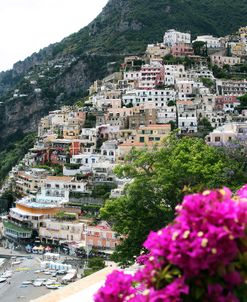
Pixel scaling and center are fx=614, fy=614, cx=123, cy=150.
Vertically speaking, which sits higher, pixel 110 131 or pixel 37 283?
pixel 110 131

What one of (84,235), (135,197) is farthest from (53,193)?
(135,197)

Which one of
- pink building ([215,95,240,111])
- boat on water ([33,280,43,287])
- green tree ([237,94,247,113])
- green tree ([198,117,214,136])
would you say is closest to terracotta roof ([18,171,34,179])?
green tree ([198,117,214,136])

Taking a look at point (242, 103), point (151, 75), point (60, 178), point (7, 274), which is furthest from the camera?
point (151, 75)

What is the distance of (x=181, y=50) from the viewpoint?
255 feet

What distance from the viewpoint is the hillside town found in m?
48.9

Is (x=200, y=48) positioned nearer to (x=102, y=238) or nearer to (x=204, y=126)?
(x=204, y=126)

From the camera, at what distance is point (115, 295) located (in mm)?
4625

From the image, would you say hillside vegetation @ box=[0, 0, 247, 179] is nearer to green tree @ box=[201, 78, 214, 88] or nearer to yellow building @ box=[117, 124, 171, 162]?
green tree @ box=[201, 78, 214, 88]

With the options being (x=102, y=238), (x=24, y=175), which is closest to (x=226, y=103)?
(x=24, y=175)

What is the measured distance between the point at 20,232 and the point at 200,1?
8925cm

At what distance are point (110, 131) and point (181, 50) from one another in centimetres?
2197

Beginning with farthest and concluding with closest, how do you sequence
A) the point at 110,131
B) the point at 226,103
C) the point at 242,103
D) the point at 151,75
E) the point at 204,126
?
the point at 151,75 < the point at 226,103 < the point at 242,103 < the point at 110,131 < the point at 204,126

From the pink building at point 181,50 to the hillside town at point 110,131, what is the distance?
130 millimetres

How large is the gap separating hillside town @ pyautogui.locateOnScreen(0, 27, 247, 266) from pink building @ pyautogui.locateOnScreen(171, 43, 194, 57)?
0.43ft
